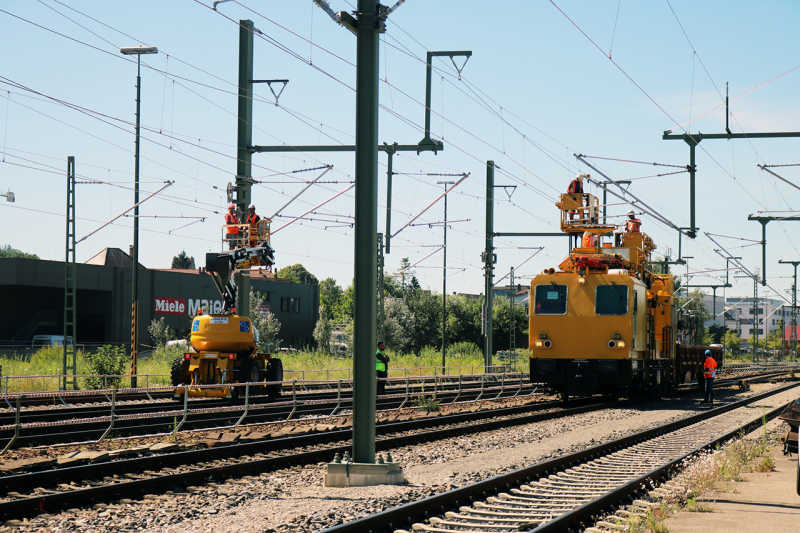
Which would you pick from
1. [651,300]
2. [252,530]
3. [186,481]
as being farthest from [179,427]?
[651,300]

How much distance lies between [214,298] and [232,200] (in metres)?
46.4

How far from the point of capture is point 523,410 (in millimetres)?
25062

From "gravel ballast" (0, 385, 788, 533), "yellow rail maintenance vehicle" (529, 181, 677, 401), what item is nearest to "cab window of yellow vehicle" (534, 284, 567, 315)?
"yellow rail maintenance vehicle" (529, 181, 677, 401)

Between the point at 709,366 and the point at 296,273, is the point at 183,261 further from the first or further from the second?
the point at 709,366

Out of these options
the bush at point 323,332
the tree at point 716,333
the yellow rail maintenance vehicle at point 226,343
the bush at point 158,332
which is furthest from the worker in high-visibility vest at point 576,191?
the tree at point 716,333

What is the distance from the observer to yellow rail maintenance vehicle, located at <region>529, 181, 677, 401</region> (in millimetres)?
25656

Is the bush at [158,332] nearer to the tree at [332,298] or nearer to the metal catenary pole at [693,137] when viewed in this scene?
the metal catenary pole at [693,137]

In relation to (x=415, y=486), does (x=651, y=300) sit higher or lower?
higher

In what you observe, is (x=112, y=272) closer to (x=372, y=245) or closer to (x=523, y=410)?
(x=523, y=410)

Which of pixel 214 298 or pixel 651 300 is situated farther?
pixel 214 298

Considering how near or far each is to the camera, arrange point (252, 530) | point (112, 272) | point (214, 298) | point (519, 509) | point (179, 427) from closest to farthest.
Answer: point (252, 530) < point (519, 509) < point (179, 427) < point (112, 272) < point (214, 298)

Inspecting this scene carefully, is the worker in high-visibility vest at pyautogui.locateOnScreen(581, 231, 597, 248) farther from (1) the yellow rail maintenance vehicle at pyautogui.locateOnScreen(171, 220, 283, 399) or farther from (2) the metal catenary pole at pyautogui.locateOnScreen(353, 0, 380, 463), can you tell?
(2) the metal catenary pole at pyautogui.locateOnScreen(353, 0, 380, 463)

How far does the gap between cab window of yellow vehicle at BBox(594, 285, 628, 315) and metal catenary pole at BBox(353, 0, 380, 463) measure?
49.4 feet

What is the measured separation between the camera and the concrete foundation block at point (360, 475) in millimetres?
11820
